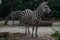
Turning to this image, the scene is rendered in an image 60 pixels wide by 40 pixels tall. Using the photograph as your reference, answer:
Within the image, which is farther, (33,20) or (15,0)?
(15,0)

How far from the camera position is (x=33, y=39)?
9.19 metres

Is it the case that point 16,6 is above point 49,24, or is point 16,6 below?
above

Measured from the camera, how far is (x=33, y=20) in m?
9.78

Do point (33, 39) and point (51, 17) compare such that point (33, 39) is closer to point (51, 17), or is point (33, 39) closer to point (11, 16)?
point (11, 16)

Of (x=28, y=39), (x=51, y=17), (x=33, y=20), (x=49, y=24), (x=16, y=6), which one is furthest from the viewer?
(x=16, y=6)

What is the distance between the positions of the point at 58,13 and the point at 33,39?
29.1 ft

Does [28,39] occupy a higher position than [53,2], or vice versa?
[53,2]

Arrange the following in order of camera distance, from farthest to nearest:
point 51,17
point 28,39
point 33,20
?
Answer: 1. point 51,17
2. point 33,20
3. point 28,39

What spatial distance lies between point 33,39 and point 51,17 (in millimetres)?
8124

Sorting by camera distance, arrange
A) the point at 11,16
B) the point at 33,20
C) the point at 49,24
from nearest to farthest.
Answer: the point at 33,20 → the point at 49,24 → the point at 11,16

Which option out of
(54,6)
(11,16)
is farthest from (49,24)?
(54,6)

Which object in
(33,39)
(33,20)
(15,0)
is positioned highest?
(15,0)

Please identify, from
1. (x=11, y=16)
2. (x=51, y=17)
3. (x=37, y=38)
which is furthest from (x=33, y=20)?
(x=51, y=17)

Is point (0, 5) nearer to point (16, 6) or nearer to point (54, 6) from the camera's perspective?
point (16, 6)
